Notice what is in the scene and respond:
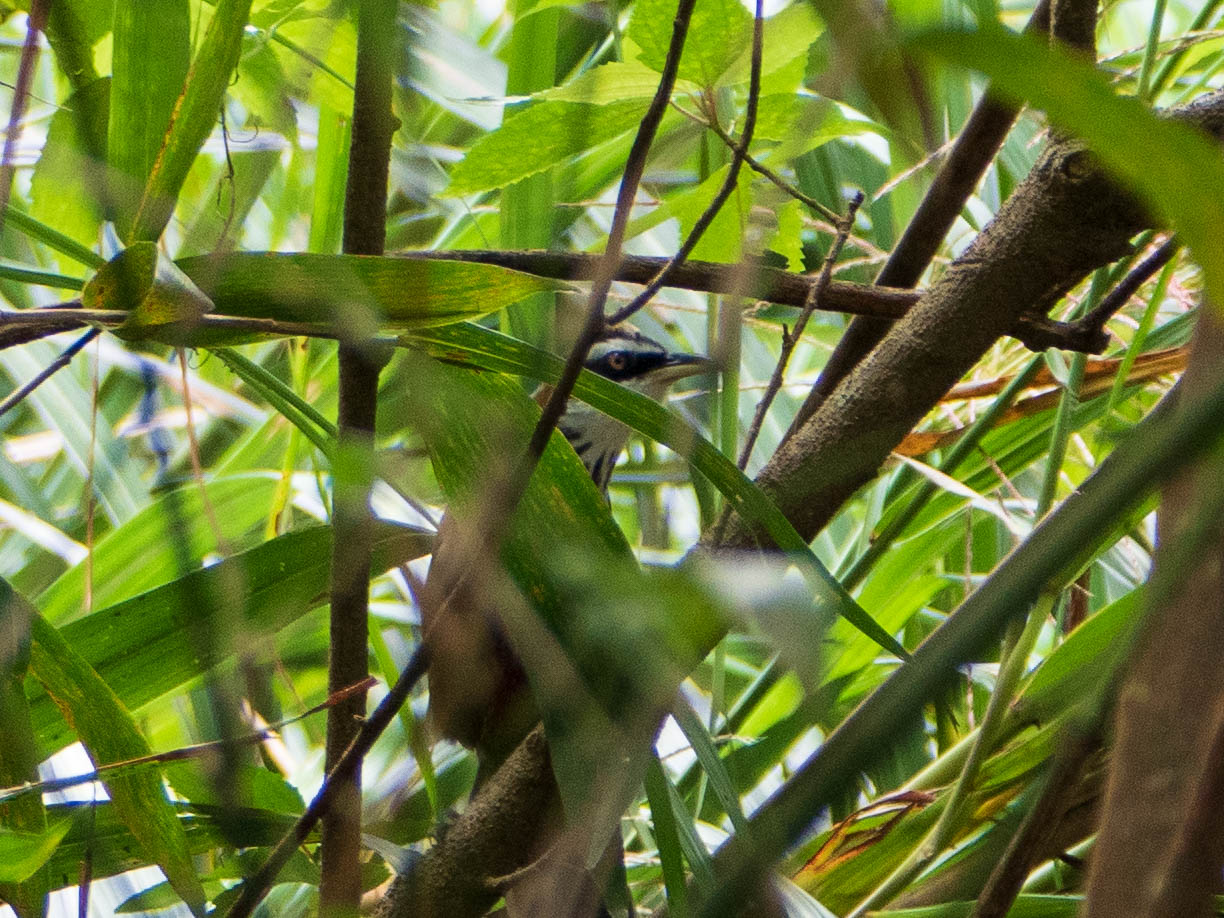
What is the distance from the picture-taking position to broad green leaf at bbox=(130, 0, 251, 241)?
0.71m

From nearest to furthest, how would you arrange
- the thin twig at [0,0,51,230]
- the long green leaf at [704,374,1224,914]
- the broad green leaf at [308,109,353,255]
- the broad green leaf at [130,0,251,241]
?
the long green leaf at [704,374,1224,914] < the thin twig at [0,0,51,230] < the broad green leaf at [130,0,251,241] < the broad green leaf at [308,109,353,255]

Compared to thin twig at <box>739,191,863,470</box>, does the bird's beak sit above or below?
above

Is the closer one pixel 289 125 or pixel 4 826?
pixel 4 826

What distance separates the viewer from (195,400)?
6.41 ft

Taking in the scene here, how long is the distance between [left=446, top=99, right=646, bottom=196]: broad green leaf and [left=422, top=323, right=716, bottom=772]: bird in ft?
0.48

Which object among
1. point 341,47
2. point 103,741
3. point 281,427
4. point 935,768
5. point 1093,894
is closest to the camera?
point 1093,894

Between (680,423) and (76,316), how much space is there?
34 cm

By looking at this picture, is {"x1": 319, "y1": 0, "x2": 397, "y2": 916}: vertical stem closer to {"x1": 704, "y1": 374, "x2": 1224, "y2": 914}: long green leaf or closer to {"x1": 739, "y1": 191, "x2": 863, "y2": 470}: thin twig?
{"x1": 739, "y1": 191, "x2": 863, "y2": 470}: thin twig

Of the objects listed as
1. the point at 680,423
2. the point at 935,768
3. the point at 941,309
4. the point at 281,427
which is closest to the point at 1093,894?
the point at 680,423

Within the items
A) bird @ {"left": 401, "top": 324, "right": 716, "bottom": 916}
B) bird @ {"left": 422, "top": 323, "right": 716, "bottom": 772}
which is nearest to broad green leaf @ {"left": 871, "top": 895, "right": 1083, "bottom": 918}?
bird @ {"left": 401, "top": 324, "right": 716, "bottom": 916}

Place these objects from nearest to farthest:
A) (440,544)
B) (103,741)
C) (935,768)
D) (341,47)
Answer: (103,741) → (341,47) → (440,544) → (935,768)

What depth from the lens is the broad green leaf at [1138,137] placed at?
283 millimetres

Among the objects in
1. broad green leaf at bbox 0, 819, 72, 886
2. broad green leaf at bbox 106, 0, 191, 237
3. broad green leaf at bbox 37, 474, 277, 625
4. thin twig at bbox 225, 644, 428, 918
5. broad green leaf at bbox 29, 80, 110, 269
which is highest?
broad green leaf at bbox 37, 474, 277, 625

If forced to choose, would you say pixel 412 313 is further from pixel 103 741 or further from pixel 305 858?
pixel 305 858
